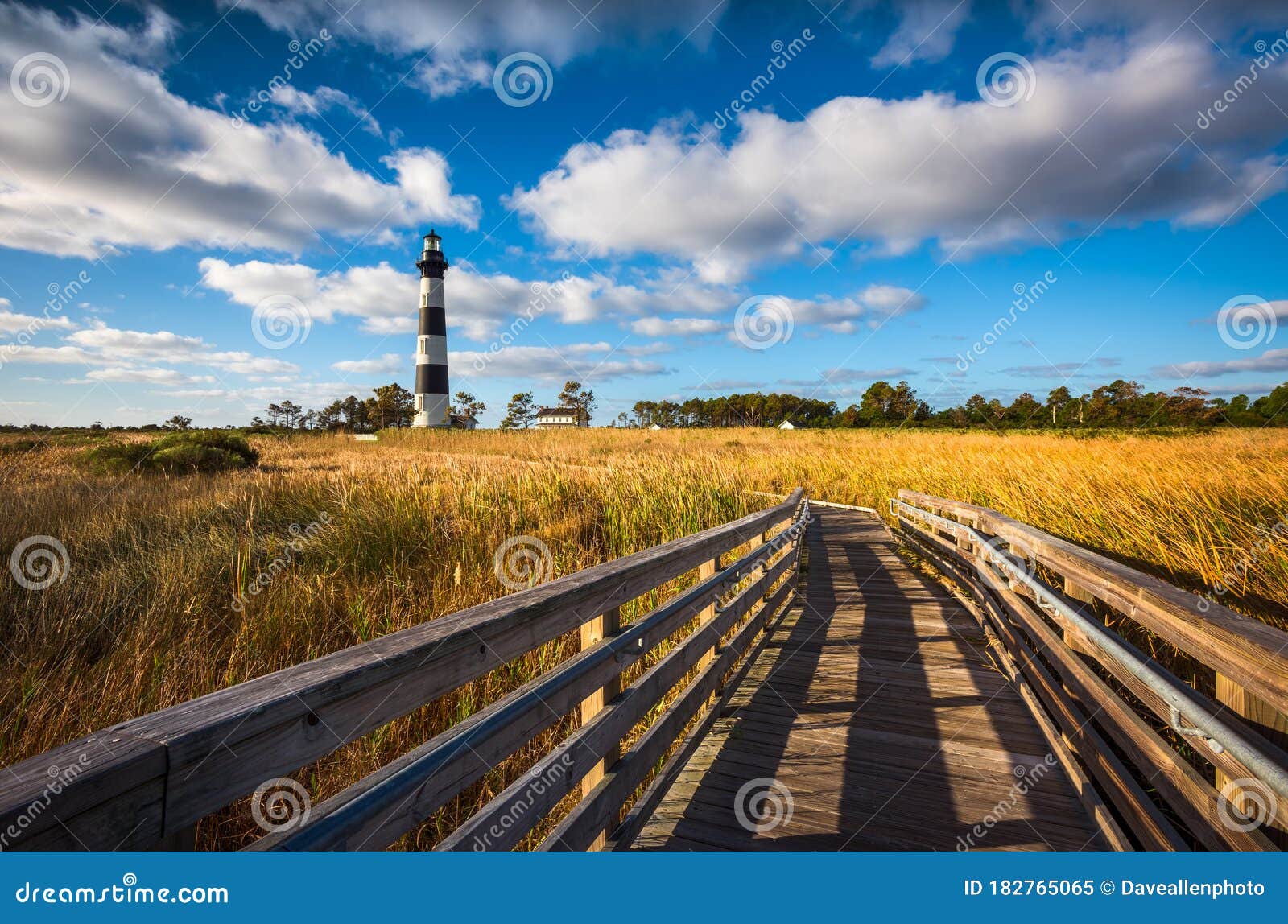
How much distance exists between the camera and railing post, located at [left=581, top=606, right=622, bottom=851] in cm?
245

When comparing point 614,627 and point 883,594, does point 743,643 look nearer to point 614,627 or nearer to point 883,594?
point 614,627

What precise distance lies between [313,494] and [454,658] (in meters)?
9.30

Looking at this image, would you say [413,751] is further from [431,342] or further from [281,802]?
[431,342]

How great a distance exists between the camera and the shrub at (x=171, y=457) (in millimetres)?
13023

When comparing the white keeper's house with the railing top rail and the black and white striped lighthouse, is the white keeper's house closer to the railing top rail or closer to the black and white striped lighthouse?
the black and white striped lighthouse

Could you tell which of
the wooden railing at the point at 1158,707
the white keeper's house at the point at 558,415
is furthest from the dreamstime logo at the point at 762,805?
the white keeper's house at the point at 558,415

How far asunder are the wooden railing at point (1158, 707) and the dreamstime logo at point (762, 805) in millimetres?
1461

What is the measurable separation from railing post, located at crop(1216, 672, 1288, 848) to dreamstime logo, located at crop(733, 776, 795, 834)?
176 cm

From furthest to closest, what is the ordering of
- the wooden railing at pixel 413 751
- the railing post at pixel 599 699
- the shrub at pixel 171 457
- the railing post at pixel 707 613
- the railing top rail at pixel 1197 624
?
the shrub at pixel 171 457
the railing post at pixel 707 613
the railing post at pixel 599 699
the railing top rail at pixel 1197 624
the wooden railing at pixel 413 751
